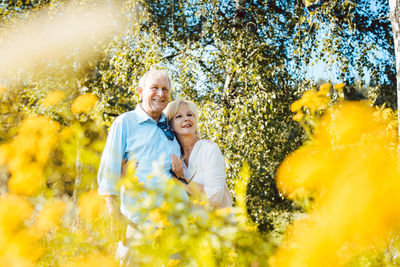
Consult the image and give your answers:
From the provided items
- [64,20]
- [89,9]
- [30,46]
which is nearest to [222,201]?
[89,9]

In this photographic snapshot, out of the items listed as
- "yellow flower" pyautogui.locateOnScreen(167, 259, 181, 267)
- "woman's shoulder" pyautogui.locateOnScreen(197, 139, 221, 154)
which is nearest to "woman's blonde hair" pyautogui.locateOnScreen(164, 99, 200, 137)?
"woman's shoulder" pyautogui.locateOnScreen(197, 139, 221, 154)

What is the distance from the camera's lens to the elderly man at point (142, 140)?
1.39m

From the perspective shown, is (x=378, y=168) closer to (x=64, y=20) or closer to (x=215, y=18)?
(x=215, y=18)

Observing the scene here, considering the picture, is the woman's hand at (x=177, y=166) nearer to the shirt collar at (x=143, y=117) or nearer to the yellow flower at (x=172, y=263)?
the shirt collar at (x=143, y=117)

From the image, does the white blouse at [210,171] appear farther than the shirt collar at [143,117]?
No

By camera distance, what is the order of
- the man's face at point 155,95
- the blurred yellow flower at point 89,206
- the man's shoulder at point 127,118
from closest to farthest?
the blurred yellow flower at point 89,206 → the man's shoulder at point 127,118 → the man's face at point 155,95

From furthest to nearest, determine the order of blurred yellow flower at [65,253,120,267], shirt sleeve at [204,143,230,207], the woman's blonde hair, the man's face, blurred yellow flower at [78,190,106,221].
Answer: the woman's blonde hair → the man's face → shirt sleeve at [204,143,230,207] → blurred yellow flower at [78,190,106,221] → blurred yellow flower at [65,253,120,267]

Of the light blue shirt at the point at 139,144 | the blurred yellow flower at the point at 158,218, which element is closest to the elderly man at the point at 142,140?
the light blue shirt at the point at 139,144

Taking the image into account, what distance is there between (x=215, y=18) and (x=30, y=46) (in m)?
3.92

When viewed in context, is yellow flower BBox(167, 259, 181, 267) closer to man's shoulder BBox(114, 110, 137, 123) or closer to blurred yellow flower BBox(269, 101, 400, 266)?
blurred yellow flower BBox(269, 101, 400, 266)

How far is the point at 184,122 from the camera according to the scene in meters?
1.79

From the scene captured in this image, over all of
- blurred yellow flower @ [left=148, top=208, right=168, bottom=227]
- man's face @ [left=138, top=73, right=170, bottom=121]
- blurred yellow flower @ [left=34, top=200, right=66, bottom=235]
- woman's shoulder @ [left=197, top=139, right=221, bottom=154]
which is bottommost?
→ blurred yellow flower @ [left=148, top=208, right=168, bottom=227]

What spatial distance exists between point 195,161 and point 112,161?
0.46 metres

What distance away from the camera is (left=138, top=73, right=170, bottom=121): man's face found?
1719 mm
